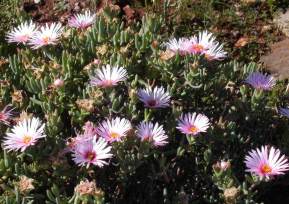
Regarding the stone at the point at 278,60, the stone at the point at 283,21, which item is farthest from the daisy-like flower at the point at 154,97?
the stone at the point at 283,21

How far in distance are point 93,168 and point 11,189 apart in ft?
0.83

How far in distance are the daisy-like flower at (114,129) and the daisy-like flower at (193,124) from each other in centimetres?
19

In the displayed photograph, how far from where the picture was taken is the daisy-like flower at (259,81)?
2094 mm

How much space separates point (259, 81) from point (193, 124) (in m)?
0.36

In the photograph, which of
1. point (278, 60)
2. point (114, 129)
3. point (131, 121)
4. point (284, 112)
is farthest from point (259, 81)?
point (278, 60)

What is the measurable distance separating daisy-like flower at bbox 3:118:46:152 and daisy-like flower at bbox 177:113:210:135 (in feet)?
1.44

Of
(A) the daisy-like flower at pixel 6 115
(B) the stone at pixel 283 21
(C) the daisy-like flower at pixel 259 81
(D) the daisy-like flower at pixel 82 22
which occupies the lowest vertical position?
(A) the daisy-like flower at pixel 6 115

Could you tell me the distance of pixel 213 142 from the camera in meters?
2.01

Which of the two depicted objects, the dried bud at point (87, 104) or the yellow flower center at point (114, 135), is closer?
the yellow flower center at point (114, 135)

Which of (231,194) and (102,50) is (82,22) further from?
(231,194)

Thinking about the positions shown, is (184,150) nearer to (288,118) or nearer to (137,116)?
(137,116)

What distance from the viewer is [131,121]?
6.30 feet

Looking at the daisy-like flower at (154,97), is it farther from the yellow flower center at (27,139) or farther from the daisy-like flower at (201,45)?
the yellow flower center at (27,139)

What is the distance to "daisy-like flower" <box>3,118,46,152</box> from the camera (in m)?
1.70
